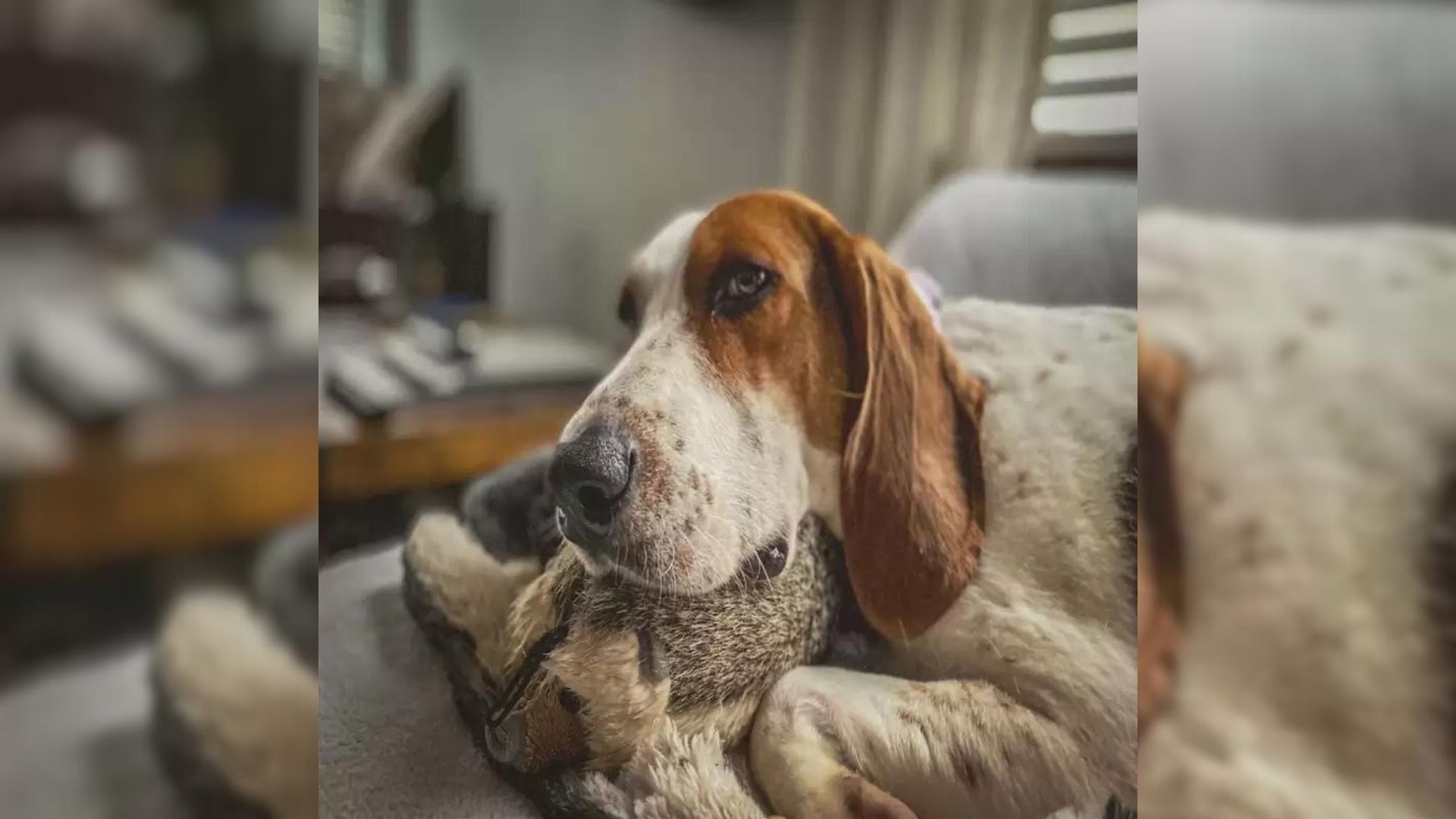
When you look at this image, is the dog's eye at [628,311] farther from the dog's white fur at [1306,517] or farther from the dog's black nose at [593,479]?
the dog's white fur at [1306,517]

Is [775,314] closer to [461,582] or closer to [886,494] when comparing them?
[886,494]

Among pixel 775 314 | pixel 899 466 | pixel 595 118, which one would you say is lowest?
pixel 899 466

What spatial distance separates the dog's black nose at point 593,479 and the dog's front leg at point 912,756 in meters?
0.17

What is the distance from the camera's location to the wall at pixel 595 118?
686 mm

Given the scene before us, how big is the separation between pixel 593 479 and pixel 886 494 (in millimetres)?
205

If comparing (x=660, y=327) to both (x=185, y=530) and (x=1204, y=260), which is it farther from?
(x=1204, y=260)

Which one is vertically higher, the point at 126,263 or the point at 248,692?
the point at 126,263

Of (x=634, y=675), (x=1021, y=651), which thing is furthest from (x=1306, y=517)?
(x=634, y=675)

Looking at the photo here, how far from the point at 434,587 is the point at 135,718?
207mm

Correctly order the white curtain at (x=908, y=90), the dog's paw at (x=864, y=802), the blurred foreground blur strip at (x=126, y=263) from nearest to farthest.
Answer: the blurred foreground blur strip at (x=126, y=263) → the dog's paw at (x=864, y=802) → the white curtain at (x=908, y=90)

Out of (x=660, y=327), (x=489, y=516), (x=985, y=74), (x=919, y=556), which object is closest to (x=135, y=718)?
(x=489, y=516)

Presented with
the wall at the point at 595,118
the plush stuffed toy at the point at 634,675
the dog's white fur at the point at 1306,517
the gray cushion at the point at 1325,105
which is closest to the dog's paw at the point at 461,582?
the plush stuffed toy at the point at 634,675

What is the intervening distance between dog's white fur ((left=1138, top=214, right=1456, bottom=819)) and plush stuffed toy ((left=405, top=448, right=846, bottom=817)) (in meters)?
0.33

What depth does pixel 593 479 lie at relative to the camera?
60 cm
